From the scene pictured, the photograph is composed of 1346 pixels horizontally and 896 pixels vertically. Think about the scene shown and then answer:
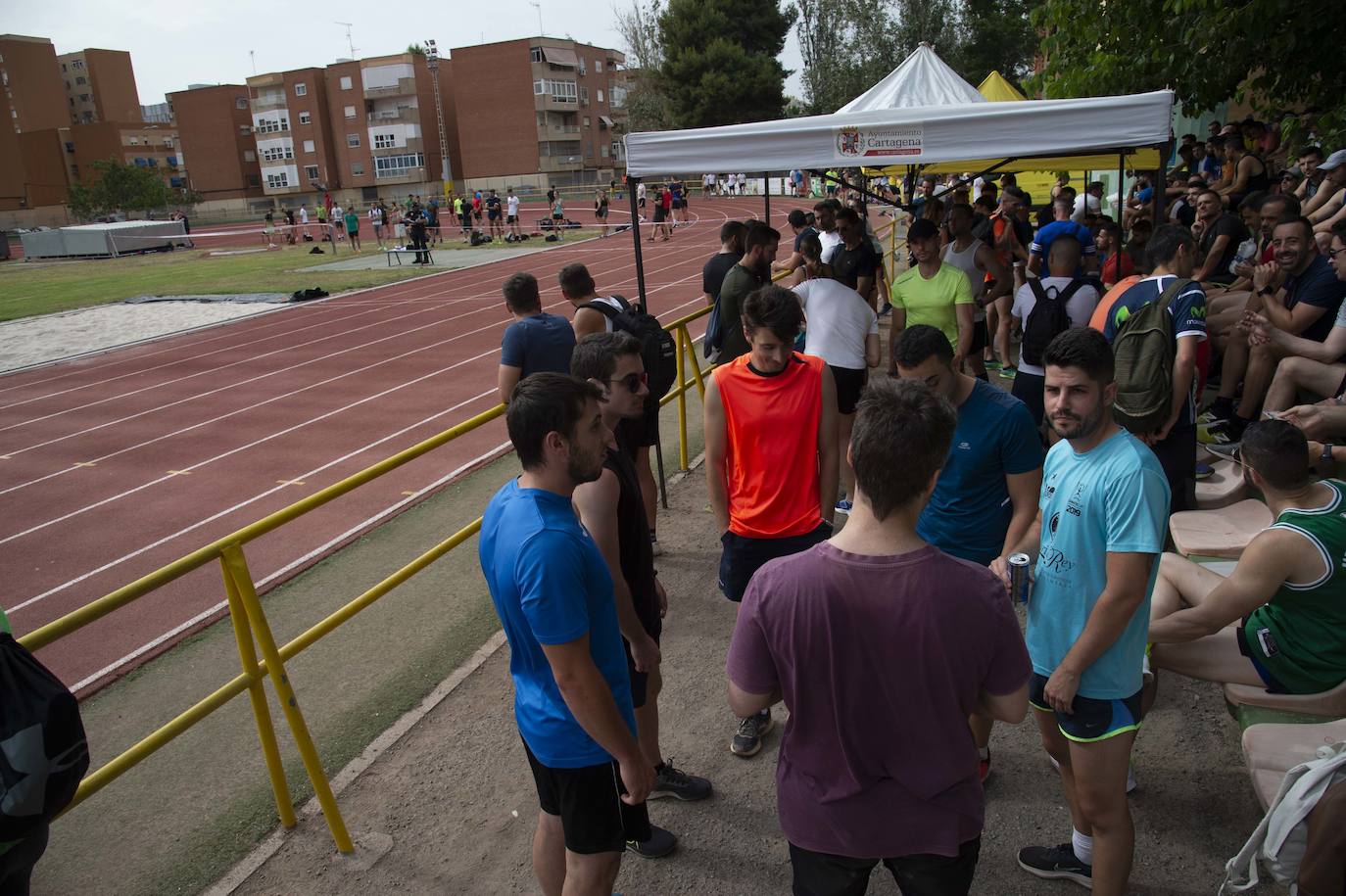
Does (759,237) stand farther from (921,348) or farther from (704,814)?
(704,814)

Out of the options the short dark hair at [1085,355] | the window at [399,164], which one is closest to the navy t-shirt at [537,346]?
the short dark hair at [1085,355]

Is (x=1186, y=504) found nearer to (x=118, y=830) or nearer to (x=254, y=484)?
(x=118, y=830)

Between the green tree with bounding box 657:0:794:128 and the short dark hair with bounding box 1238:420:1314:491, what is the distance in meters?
47.3

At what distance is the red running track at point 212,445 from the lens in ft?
22.3

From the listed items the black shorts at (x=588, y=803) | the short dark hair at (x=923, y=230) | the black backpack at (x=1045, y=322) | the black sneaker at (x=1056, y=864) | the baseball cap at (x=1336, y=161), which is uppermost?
the baseball cap at (x=1336, y=161)

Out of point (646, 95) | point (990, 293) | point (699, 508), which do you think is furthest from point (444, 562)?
point (646, 95)

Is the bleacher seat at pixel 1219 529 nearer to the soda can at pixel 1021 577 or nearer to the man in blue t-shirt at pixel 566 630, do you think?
the soda can at pixel 1021 577

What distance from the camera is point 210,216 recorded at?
A: 77.8m

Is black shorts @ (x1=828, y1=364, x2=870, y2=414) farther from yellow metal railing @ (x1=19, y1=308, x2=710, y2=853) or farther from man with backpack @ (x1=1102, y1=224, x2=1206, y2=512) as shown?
yellow metal railing @ (x1=19, y1=308, x2=710, y2=853)

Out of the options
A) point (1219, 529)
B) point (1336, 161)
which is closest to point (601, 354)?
point (1219, 529)

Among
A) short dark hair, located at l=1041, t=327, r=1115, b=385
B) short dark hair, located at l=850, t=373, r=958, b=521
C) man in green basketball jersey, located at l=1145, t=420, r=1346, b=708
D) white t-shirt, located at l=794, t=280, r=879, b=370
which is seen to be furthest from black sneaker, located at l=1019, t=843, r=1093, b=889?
white t-shirt, located at l=794, t=280, r=879, b=370

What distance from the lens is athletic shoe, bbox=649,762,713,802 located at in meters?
3.37

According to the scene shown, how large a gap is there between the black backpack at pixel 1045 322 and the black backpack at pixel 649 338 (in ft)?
7.83

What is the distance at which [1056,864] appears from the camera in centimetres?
282
